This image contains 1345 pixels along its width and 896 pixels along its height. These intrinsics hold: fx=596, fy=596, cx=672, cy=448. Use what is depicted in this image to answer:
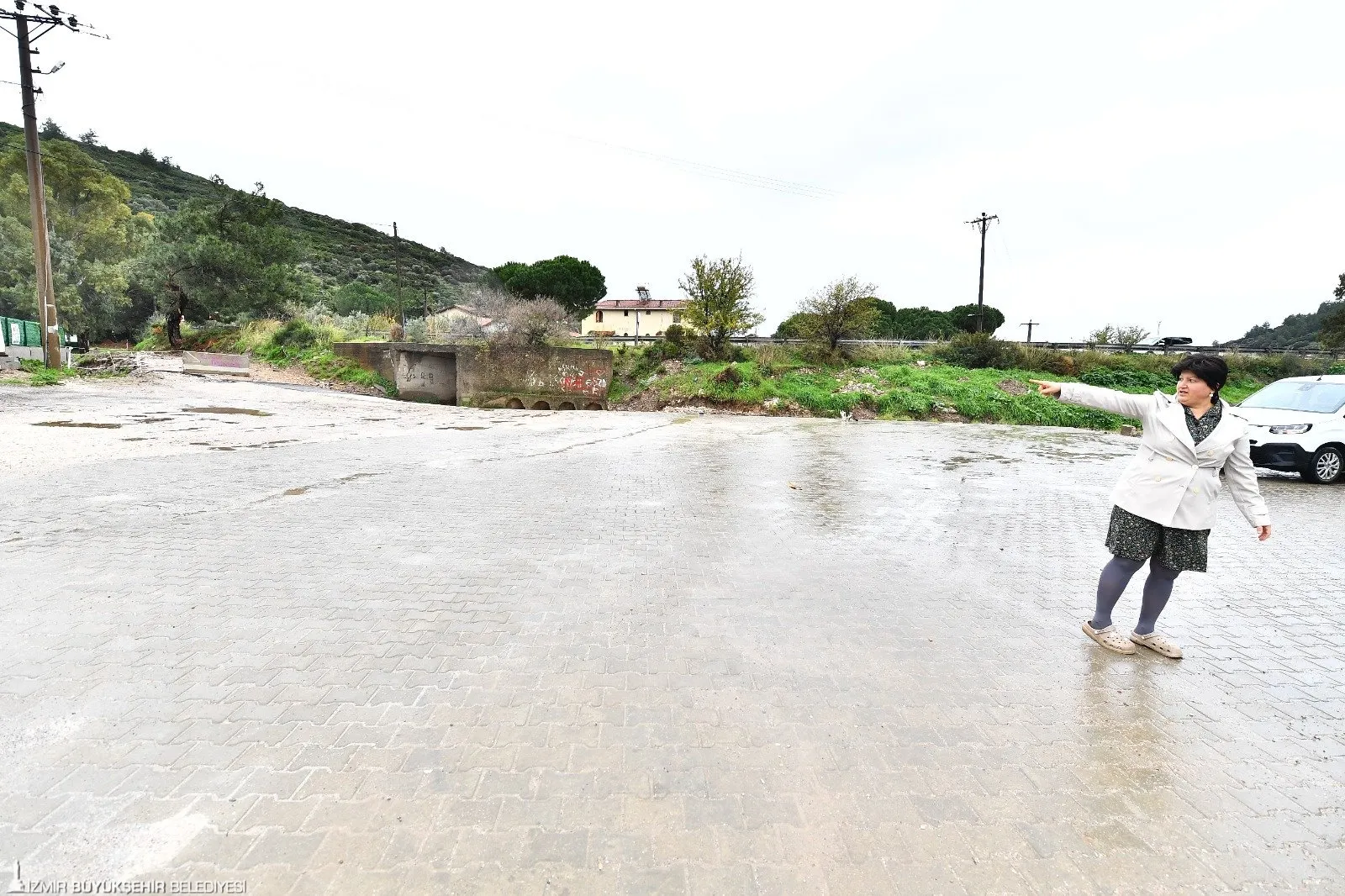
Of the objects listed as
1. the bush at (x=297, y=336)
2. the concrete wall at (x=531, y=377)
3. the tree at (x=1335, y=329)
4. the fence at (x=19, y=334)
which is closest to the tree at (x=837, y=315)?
the concrete wall at (x=531, y=377)

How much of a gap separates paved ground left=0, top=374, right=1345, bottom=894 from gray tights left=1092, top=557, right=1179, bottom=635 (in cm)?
21

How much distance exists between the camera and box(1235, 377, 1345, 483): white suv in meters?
9.74

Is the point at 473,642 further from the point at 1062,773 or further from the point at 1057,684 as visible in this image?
the point at 1057,684

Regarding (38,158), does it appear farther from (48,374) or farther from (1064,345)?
(1064,345)

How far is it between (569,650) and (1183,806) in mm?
2951

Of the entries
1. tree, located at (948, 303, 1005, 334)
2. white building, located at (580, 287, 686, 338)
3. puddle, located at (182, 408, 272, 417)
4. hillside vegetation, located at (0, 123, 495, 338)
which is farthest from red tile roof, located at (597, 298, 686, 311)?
puddle, located at (182, 408, 272, 417)

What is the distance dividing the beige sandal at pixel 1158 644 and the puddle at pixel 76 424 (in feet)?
52.1

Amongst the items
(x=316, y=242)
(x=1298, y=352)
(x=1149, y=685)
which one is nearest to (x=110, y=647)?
(x=1149, y=685)

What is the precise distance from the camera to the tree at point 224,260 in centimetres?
2861

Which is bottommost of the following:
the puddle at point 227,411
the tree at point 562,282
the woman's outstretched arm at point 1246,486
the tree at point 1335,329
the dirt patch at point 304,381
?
the puddle at point 227,411

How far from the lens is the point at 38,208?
18.2 m

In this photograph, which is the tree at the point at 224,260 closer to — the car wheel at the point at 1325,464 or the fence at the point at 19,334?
the fence at the point at 19,334

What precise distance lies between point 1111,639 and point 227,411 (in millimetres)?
18381

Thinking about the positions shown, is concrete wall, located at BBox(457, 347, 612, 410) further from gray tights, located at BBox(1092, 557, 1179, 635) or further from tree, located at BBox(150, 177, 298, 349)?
gray tights, located at BBox(1092, 557, 1179, 635)
